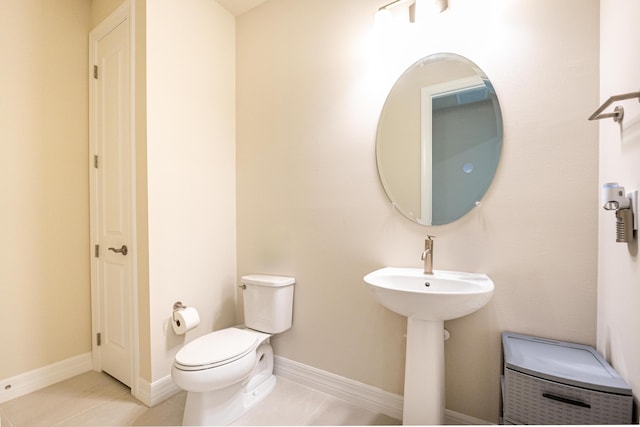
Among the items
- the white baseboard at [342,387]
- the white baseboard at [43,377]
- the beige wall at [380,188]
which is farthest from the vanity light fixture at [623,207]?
the white baseboard at [43,377]

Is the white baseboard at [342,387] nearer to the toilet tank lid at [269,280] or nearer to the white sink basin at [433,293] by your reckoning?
the toilet tank lid at [269,280]

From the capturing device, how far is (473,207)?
1413 mm

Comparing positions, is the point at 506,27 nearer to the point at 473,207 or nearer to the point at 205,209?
the point at 473,207

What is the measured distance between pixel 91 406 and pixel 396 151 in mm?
2323

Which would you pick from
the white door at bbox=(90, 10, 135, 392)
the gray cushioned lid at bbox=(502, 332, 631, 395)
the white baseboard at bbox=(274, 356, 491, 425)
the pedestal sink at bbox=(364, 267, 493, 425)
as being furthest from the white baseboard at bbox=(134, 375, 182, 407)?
the gray cushioned lid at bbox=(502, 332, 631, 395)

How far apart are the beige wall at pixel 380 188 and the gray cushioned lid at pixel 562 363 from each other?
8cm

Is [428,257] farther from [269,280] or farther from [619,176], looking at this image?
[269,280]

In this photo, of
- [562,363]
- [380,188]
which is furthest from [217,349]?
[562,363]

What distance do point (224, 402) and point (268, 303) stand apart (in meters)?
0.57

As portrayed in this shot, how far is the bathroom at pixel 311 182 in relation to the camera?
3.96 ft

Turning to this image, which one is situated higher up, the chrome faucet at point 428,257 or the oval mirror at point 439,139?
the oval mirror at point 439,139

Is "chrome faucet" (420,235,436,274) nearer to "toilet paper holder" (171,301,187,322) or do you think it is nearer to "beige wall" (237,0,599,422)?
"beige wall" (237,0,599,422)

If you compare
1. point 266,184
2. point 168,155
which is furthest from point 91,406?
point 266,184

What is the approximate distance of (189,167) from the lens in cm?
194
